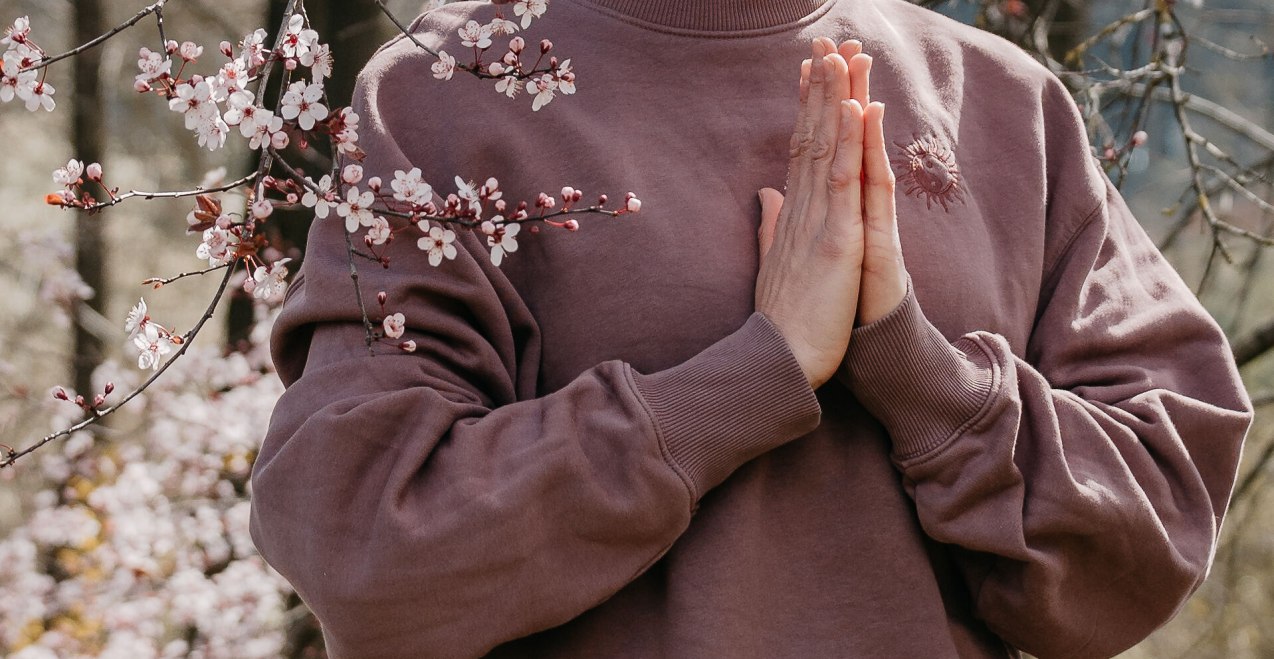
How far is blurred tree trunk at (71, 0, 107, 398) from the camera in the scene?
17.8ft

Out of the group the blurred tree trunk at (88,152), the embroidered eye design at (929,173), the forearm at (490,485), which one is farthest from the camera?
the blurred tree trunk at (88,152)

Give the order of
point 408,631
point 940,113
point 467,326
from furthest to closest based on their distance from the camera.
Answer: point 940,113 < point 467,326 < point 408,631

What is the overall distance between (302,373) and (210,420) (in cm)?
274

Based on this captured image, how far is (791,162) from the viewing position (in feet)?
4.25

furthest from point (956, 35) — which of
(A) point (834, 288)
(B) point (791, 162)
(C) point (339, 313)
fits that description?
(C) point (339, 313)

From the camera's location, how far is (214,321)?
239 inches

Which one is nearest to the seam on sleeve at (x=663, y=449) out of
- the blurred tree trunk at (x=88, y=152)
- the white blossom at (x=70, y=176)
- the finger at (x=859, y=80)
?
the finger at (x=859, y=80)

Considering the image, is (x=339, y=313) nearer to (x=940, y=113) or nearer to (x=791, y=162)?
(x=791, y=162)

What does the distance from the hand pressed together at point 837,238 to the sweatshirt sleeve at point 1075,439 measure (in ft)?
0.11

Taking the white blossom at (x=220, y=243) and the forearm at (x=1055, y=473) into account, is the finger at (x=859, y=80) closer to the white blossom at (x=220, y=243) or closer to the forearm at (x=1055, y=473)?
the forearm at (x=1055, y=473)

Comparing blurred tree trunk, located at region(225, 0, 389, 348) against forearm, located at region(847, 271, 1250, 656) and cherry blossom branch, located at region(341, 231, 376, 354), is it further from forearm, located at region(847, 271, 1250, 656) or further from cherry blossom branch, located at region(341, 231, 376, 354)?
forearm, located at region(847, 271, 1250, 656)

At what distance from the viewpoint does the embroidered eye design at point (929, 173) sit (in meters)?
1.36

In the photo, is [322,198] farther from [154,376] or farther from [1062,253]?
[1062,253]

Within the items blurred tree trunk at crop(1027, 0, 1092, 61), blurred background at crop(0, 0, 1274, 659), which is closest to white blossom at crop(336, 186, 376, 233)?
blurred background at crop(0, 0, 1274, 659)
